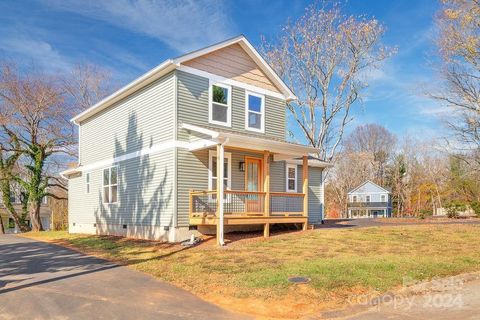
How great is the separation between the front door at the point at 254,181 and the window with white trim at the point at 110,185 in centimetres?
590

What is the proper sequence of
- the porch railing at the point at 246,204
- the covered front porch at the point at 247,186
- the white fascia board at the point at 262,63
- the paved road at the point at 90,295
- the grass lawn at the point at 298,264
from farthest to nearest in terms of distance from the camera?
1. the white fascia board at the point at 262,63
2. the porch railing at the point at 246,204
3. the covered front porch at the point at 247,186
4. the grass lawn at the point at 298,264
5. the paved road at the point at 90,295

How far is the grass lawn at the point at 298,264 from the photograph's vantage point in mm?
7008

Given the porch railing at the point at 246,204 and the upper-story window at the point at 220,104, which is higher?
the upper-story window at the point at 220,104

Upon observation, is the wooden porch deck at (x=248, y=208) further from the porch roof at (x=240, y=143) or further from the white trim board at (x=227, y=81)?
the white trim board at (x=227, y=81)

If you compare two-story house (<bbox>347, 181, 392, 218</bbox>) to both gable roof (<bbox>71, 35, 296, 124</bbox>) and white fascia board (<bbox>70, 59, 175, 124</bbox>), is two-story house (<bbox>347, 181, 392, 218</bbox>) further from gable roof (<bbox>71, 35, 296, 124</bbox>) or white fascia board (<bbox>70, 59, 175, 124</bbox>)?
white fascia board (<bbox>70, 59, 175, 124</bbox>)

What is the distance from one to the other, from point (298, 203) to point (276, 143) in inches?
145

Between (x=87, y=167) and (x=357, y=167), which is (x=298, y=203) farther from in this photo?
(x=357, y=167)

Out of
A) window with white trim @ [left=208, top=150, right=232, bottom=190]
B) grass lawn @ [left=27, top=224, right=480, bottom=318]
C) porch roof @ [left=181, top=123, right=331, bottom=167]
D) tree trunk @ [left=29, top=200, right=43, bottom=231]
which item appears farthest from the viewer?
tree trunk @ [left=29, top=200, right=43, bottom=231]

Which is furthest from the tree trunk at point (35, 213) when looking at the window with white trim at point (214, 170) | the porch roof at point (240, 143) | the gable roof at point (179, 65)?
the porch roof at point (240, 143)

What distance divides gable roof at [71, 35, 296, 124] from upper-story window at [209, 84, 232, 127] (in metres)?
1.51

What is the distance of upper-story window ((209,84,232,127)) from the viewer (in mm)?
15727

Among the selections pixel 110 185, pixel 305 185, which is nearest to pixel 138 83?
pixel 110 185

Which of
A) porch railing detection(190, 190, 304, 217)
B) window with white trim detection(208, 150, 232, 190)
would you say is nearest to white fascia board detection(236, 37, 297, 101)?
window with white trim detection(208, 150, 232, 190)

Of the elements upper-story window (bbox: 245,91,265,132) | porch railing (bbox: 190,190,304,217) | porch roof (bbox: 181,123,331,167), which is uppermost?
upper-story window (bbox: 245,91,265,132)
